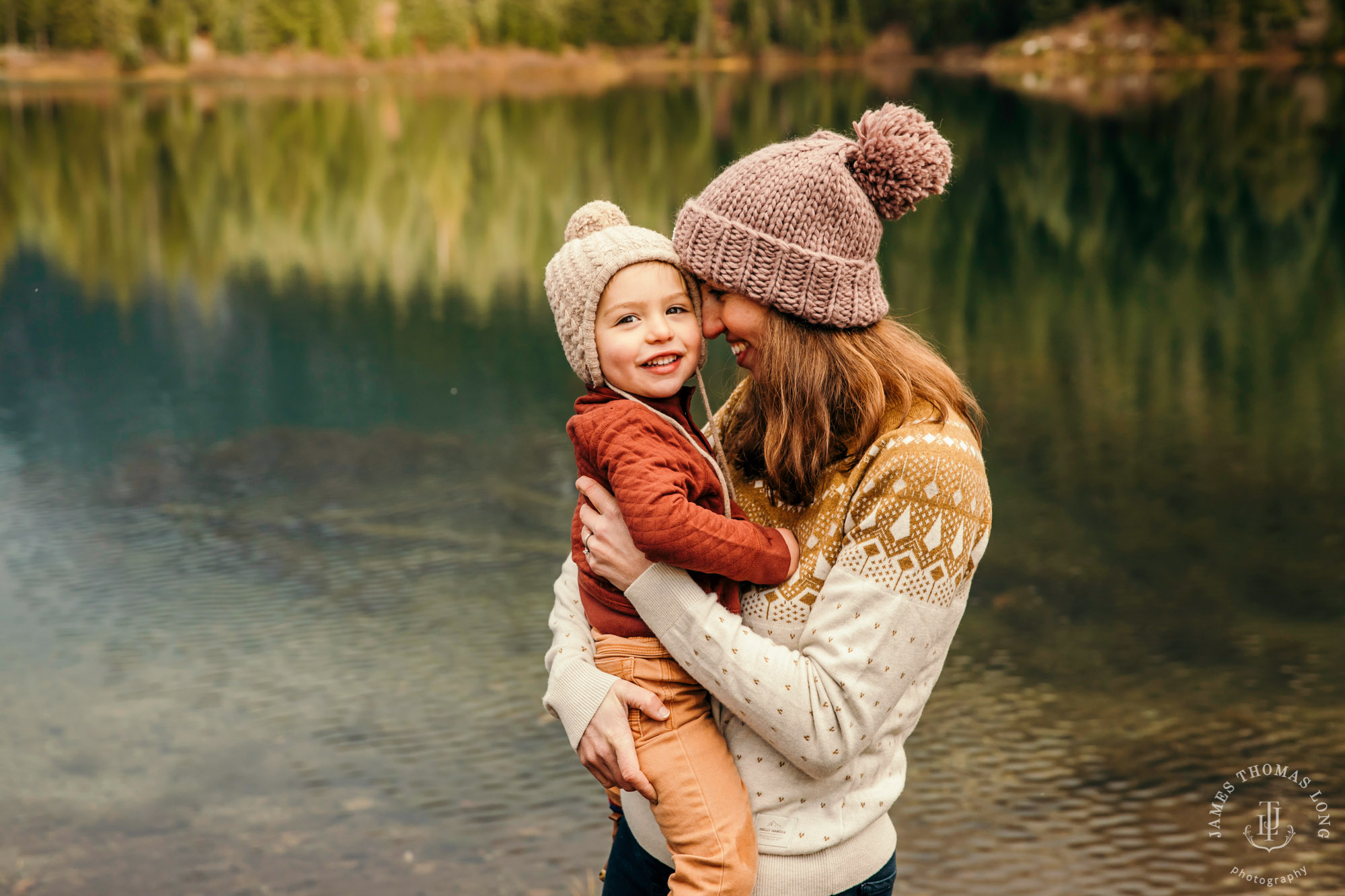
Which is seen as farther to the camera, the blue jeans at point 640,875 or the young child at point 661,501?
the blue jeans at point 640,875

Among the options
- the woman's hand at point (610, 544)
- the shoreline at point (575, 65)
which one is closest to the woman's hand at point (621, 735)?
the woman's hand at point (610, 544)

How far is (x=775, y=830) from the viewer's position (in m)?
1.50

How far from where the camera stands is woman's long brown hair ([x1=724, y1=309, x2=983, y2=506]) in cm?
147

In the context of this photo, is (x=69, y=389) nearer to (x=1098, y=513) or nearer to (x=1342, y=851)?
(x=1098, y=513)

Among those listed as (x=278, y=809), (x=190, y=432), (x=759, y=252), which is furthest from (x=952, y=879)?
(x=190, y=432)

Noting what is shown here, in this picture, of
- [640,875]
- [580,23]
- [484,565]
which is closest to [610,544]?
[640,875]

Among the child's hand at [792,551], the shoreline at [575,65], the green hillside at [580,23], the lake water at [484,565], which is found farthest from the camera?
the shoreline at [575,65]

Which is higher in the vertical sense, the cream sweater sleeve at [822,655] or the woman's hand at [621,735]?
the cream sweater sleeve at [822,655]

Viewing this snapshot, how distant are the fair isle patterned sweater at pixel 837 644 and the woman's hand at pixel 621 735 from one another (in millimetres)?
18

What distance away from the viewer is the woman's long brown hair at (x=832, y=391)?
1.47 metres

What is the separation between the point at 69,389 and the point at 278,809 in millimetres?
6136

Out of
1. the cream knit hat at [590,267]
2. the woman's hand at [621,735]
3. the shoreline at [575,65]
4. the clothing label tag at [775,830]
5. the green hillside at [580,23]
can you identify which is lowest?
the clothing label tag at [775,830]

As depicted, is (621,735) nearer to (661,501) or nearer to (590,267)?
(661,501)

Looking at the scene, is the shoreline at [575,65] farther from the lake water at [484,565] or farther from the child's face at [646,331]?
the child's face at [646,331]
